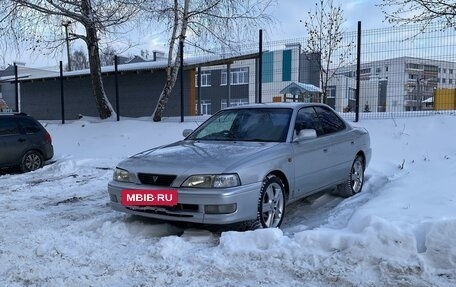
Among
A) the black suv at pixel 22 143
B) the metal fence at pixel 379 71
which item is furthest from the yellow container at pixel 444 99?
the black suv at pixel 22 143

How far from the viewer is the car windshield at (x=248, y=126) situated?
5727 mm

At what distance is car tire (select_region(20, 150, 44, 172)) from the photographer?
10534 mm

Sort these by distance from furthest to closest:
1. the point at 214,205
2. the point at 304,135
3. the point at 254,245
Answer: the point at 304,135 → the point at 214,205 → the point at 254,245

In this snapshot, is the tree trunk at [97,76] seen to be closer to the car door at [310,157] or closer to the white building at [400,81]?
the white building at [400,81]

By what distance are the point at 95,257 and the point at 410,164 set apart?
651 centimetres

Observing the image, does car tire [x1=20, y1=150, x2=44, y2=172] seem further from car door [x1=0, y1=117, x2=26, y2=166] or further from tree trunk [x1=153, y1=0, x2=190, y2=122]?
tree trunk [x1=153, y1=0, x2=190, y2=122]

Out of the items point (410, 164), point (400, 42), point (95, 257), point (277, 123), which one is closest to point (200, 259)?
point (95, 257)

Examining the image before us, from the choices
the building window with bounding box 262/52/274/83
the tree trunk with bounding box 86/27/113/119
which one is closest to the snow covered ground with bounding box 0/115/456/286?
the building window with bounding box 262/52/274/83

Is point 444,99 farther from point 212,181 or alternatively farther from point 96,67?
point 212,181

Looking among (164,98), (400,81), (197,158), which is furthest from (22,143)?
(400,81)

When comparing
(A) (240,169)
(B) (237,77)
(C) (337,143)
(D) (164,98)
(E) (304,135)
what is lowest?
(A) (240,169)

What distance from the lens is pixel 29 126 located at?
10.9 meters

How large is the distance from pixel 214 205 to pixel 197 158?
2.09 ft

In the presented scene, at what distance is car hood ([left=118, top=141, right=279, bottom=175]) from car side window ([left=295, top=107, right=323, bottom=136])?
68 cm
